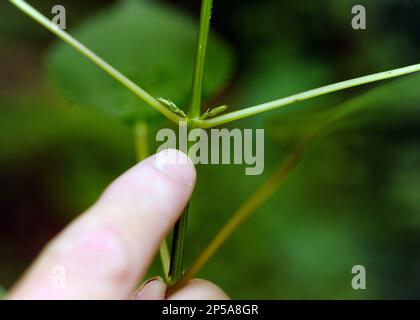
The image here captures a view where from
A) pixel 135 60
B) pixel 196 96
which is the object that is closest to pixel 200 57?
pixel 196 96

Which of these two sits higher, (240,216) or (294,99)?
(294,99)

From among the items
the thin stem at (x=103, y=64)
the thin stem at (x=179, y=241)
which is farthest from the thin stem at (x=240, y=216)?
the thin stem at (x=103, y=64)

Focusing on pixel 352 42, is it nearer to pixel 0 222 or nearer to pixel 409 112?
pixel 409 112

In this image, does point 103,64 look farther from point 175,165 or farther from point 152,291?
point 152,291

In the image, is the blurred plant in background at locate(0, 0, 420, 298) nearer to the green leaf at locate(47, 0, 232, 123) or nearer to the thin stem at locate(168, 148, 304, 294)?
the green leaf at locate(47, 0, 232, 123)

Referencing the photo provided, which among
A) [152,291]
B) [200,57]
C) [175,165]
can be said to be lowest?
[152,291]

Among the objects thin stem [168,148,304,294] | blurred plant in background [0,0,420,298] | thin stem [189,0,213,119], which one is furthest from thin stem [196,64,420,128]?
blurred plant in background [0,0,420,298]
